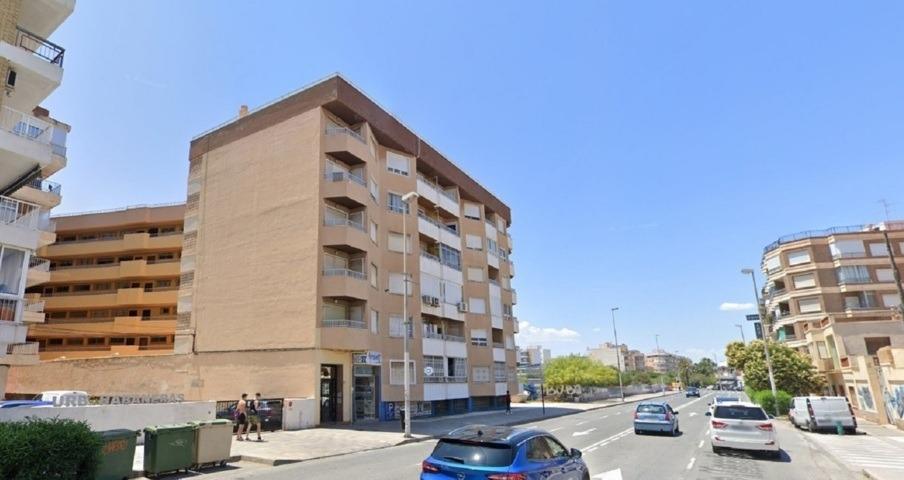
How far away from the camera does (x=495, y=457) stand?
7.50 meters

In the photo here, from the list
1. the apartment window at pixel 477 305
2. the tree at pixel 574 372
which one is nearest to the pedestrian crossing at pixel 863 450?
the apartment window at pixel 477 305

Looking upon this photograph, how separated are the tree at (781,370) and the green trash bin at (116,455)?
4404cm

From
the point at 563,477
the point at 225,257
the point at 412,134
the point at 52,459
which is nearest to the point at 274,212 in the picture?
the point at 225,257

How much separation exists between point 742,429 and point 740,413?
0.63 meters

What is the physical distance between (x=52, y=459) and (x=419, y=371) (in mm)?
25948

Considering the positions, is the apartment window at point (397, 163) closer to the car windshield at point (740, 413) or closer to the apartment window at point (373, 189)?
the apartment window at point (373, 189)

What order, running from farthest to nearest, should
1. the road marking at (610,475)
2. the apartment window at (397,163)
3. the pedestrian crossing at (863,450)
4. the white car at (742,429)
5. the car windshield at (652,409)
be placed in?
the apartment window at (397,163) → the car windshield at (652,409) → the white car at (742,429) → the pedestrian crossing at (863,450) → the road marking at (610,475)

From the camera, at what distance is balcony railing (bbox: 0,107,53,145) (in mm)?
17031

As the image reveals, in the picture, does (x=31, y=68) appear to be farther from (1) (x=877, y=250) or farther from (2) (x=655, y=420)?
(1) (x=877, y=250)

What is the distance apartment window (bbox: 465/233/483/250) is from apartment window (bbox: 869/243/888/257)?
42.1 metres

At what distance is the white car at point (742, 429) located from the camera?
1569cm

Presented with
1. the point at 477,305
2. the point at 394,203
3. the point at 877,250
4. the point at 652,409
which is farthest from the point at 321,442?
the point at 877,250

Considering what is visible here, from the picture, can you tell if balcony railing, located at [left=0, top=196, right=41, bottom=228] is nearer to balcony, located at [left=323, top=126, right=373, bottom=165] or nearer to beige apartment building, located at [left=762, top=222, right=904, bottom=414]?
balcony, located at [left=323, top=126, right=373, bottom=165]

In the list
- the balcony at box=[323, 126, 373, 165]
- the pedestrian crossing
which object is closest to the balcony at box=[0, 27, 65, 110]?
the balcony at box=[323, 126, 373, 165]
